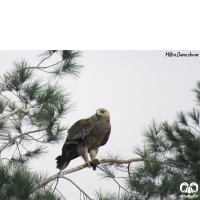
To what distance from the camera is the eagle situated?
14.9ft

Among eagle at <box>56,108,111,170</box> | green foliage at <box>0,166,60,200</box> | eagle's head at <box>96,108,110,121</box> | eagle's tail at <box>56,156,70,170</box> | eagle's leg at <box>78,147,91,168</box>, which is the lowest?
green foliage at <box>0,166,60,200</box>

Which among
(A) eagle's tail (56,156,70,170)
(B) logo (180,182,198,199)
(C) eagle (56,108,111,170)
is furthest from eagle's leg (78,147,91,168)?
(B) logo (180,182,198,199)

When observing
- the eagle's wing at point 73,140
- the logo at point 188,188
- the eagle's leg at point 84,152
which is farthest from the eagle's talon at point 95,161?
the logo at point 188,188

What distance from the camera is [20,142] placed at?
4477 mm

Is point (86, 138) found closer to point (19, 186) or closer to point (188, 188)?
point (19, 186)

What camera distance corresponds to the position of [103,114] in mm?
4629

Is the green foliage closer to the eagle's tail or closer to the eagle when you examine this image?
the eagle's tail

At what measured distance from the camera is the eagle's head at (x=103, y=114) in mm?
4613

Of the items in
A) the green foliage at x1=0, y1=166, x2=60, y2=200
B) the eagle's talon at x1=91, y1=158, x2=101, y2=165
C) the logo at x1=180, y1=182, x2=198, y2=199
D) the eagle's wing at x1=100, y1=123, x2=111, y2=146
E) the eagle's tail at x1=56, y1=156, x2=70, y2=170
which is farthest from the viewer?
the eagle's wing at x1=100, y1=123, x2=111, y2=146

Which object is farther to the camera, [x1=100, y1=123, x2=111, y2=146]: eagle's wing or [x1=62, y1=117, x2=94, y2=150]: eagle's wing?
[x1=100, y1=123, x2=111, y2=146]: eagle's wing
